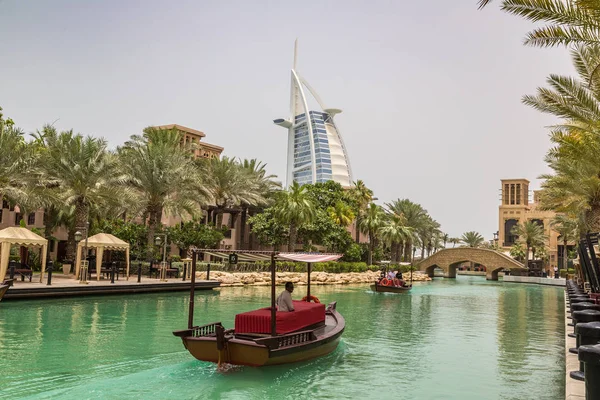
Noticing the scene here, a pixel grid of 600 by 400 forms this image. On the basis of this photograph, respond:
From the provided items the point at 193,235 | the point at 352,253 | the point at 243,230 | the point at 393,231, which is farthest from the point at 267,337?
the point at 393,231

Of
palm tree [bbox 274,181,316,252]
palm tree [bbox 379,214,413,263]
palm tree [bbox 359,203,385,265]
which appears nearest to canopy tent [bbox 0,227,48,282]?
palm tree [bbox 274,181,316,252]

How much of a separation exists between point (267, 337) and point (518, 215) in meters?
124

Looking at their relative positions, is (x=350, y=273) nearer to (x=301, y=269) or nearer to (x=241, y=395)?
(x=301, y=269)

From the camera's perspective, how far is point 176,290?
31828 mm

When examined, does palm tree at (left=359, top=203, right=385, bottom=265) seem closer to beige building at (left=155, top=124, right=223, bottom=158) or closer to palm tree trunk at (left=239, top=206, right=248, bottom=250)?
palm tree trunk at (left=239, top=206, right=248, bottom=250)

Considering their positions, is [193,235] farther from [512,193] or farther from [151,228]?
[512,193]

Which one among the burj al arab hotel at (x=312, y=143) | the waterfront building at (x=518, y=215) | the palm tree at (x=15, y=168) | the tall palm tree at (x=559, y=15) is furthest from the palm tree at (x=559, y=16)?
the burj al arab hotel at (x=312, y=143)

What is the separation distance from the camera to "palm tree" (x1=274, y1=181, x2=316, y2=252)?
1989 inches

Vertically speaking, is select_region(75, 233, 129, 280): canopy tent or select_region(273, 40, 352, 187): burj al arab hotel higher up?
select_region(273, 40, 352, 187): burj al arab hotel

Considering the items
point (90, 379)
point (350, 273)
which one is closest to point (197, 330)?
point (90, 379)

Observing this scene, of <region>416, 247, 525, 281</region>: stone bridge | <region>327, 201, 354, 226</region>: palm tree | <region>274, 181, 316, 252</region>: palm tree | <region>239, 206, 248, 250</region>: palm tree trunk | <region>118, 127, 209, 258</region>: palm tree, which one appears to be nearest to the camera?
<region>118, 127, 209, 258</region>: palm tree

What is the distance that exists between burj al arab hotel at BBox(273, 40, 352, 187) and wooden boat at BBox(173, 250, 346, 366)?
123 m

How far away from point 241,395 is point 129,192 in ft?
83.9

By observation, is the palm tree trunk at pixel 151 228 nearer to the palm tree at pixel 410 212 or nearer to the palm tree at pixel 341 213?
the palm tree at pixel 341 213
